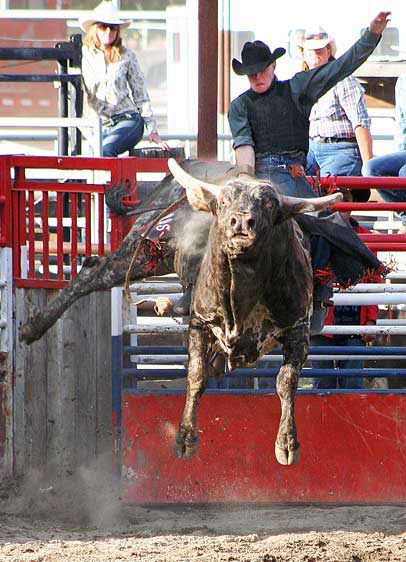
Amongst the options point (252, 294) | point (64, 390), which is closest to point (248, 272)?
point (252, 294)

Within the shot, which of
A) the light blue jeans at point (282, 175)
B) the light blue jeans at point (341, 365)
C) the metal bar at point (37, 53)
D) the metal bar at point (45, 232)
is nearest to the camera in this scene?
the light blue jeans at point (282, 175)

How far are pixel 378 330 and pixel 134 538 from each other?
1.98 metres

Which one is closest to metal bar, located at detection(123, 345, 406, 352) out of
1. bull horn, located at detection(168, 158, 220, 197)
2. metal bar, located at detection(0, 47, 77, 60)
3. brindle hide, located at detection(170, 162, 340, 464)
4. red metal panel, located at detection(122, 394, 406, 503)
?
red metal panel, located at detection(122, 394, 406, 503)

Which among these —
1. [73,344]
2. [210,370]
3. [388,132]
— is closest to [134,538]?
[210,370]

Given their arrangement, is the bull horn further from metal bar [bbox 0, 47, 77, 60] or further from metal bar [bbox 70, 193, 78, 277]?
metal bar [bbox 0, 47, 77, 60]

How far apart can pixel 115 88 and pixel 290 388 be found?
12.6 ft

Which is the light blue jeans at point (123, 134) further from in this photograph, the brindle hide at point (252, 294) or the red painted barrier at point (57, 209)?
the brindle hide at point (252, 294)

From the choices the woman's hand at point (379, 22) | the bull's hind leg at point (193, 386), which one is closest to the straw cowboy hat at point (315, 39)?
the woman's hand at point (379, 22)

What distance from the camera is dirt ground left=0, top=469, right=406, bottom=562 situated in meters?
5.88

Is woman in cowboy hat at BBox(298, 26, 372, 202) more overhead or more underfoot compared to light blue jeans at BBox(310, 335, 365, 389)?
more overhead

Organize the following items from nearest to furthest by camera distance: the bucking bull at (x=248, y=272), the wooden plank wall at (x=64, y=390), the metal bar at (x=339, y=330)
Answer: the bucking bull at (x=248, y=272) < the metal bar at (x=339, y=330) < the wooden plank wall at (x=64, y=390)

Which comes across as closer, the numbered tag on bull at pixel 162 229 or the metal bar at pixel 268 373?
the numbered tag on bull at pixel 162 229

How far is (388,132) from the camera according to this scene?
11531 mm

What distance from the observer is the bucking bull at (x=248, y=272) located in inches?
207
